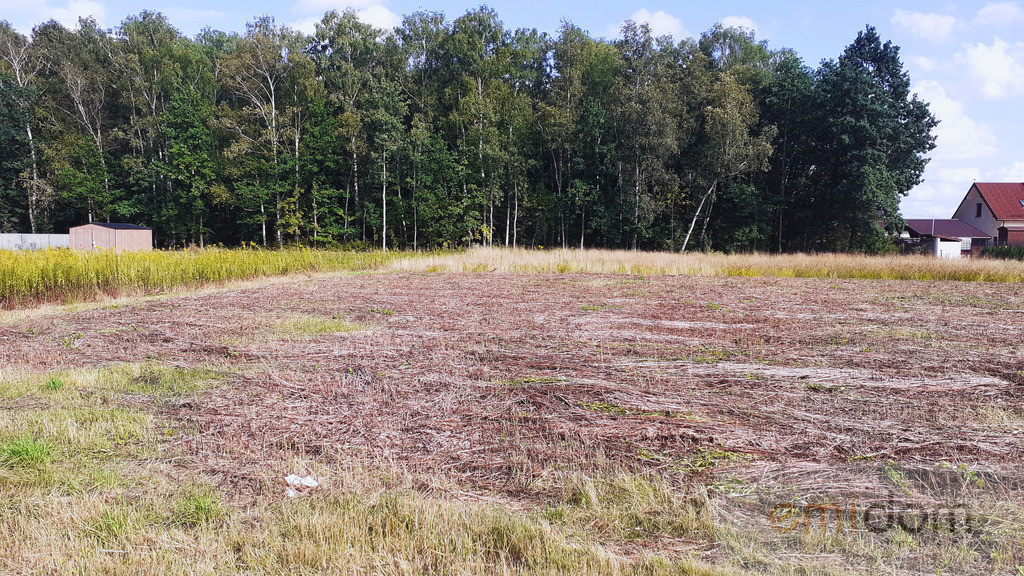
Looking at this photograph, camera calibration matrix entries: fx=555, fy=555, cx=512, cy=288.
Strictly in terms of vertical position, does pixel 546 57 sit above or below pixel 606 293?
above

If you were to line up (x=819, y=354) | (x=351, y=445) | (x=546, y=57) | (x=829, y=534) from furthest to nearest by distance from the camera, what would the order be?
(x=546, y=57) → (x=819, y=354) → (x=351, y=445) → (x=829, y=534)

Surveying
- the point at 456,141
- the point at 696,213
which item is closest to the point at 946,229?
the point at 696,213

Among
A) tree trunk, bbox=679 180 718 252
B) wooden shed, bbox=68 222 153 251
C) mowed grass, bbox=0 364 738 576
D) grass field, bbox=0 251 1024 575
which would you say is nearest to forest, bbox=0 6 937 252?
tree trunk, bbox=679 180 718 252

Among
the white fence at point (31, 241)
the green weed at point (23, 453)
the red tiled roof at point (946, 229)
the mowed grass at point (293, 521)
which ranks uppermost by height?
the red tiled roof at point (946, 229)

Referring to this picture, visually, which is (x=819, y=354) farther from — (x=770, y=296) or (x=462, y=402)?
(x=770, y=296)

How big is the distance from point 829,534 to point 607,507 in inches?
35.4

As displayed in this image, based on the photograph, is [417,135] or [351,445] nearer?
[351,445]

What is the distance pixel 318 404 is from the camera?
3859 mm

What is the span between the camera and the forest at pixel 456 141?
31156 millimetres

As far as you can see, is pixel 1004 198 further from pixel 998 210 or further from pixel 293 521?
pixel 293 521

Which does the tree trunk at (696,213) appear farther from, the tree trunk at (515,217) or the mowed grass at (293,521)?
the mowed grass at (293,521)

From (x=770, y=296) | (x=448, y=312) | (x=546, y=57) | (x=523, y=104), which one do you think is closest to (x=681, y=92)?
(x=523, y=104)

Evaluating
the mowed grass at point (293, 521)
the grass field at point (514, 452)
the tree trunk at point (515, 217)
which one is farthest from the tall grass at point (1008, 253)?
the mowed grass at point (293, 521)

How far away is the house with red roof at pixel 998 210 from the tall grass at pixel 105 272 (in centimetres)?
4553
